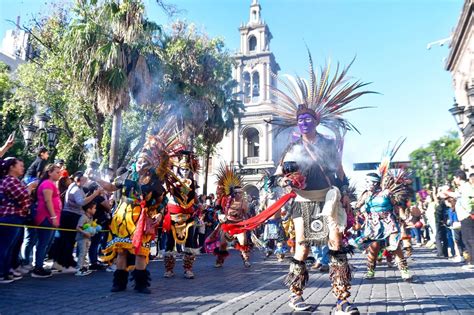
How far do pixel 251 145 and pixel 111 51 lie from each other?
124 ft

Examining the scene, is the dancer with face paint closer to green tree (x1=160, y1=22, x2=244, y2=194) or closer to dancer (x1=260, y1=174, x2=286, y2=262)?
dancer (x1=260, y1=174, x2=286, y2=262)

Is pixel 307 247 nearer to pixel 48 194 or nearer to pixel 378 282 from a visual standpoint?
pixel 378 282

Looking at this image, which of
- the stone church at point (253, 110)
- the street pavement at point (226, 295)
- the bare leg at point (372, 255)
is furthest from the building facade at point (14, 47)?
the bare leg at point (372, 255)

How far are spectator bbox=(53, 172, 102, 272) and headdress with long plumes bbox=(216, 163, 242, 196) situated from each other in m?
3.48

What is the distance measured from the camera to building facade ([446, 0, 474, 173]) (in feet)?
65.1

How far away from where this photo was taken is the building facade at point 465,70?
781 inches

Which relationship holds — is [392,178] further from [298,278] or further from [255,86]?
[255,86]

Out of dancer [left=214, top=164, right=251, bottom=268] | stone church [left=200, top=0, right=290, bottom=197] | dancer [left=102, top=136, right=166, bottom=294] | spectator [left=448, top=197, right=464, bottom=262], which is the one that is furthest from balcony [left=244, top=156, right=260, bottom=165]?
dancer [left=102, top=136, right=166, bottom=294]

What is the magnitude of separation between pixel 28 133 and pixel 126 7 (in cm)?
562

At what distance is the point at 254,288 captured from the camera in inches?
246

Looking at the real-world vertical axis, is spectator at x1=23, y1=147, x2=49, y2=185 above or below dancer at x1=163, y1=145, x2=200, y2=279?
above

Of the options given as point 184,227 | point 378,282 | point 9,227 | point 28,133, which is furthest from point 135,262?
point 28,133

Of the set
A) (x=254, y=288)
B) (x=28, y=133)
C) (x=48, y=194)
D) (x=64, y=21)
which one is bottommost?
(x=254, y=288)

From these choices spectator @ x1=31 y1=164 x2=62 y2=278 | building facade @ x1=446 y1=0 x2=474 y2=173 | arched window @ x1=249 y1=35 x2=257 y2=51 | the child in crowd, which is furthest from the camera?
arched window @ x1=249 y1=35 x2=257 y2=51
